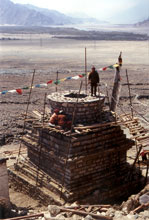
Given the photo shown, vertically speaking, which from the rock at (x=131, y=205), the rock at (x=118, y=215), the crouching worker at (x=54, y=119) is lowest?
the rock at (x=131, y=205)

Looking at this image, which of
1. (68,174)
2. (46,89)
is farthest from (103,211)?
(46,89)


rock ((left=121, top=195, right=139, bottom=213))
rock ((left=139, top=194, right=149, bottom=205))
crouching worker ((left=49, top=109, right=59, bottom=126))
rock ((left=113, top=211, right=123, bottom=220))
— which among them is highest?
crouching worker ((left=49, top=109, right=59, bottom=126))

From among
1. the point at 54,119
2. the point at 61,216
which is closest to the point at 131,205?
the point at 61,216

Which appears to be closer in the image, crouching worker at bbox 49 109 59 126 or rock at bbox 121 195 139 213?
rock at bbox 121 195 139 213

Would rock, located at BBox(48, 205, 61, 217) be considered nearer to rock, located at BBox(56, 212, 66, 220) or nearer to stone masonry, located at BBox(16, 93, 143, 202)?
rock, located at BBox(56, 212, 66, 220)

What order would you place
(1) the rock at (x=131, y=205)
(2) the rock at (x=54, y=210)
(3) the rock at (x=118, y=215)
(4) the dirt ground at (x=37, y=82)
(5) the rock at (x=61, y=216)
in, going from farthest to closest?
(4) the dirt ground at (x=37, y=82), (1) the rock at (x=131, y=205), (2) the rock at (x=54, y=210), (5) the rock at (x=61, y=216), (3) the rock at (x=118, y=215)

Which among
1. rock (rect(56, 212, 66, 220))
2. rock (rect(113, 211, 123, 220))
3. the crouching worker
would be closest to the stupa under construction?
the crouching worker

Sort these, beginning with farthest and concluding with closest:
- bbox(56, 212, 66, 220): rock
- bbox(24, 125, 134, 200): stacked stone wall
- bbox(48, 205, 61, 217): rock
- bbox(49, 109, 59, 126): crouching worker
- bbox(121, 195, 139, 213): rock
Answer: bbox(49, 109, 59, 126): crouching worker < bbox(24, 125, 134, 200): stacked stone wall < bbox(121, 195, 139, 213): rock < bbox(48, 205, 61, 217): rock < bbox(56, 212, 66, 220): rock

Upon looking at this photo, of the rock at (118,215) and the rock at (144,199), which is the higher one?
the rock at (144,199)

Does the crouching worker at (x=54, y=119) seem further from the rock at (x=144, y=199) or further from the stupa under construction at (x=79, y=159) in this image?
the rock at (x=144, y=199)

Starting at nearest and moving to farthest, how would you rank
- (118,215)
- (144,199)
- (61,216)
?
(118,215)
(61,216)
(144,199)

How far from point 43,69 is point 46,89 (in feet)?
46.7

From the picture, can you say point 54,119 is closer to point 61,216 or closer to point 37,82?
point 61,216

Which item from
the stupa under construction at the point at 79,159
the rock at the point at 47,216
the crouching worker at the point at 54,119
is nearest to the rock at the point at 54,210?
the rock at the point at 47,216
